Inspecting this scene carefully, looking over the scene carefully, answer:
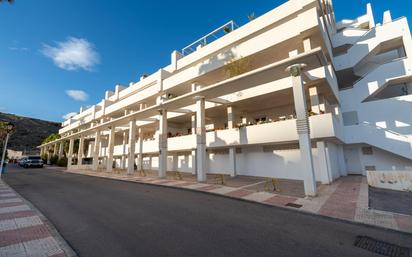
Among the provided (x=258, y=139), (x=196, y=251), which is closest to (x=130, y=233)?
(x=196, y=251)

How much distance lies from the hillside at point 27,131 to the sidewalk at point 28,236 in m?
86.7

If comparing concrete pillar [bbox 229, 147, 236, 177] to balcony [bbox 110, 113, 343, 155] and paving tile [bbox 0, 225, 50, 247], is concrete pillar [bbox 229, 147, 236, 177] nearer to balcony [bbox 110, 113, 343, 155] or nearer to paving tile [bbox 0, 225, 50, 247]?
balcony [bbox 110, 113, 343, 155]

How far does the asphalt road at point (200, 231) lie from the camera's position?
4188 mm

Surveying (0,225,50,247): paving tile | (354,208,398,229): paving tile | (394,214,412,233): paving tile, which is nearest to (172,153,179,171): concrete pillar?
(0,225,50,247): paving tile

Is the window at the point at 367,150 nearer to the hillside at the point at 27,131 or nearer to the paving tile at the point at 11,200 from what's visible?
the paving tile at the point at 11,200

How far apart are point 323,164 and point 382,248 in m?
9.78

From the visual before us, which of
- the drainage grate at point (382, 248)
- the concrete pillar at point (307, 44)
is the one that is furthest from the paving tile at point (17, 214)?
the concrete pillar at point (307, 44)

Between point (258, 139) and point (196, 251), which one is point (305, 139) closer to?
point (258, 139)

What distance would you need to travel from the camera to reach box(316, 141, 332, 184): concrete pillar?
1329cm

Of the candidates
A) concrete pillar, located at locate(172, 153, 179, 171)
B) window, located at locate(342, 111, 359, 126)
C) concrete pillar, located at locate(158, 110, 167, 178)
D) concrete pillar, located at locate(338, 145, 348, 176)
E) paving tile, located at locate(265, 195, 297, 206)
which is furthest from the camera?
concrete pillar, located at locate(172, 153, 179, 171)

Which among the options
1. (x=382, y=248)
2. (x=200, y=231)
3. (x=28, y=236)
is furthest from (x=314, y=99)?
(x=28, y=236)

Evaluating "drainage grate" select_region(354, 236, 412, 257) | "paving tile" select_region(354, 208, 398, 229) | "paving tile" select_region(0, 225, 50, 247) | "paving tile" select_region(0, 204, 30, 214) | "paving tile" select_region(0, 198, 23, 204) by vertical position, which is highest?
"paving tile" select_region(0, 198, 23, 204)

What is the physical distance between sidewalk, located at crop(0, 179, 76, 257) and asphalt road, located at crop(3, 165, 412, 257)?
0.26m

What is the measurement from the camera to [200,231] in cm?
518
